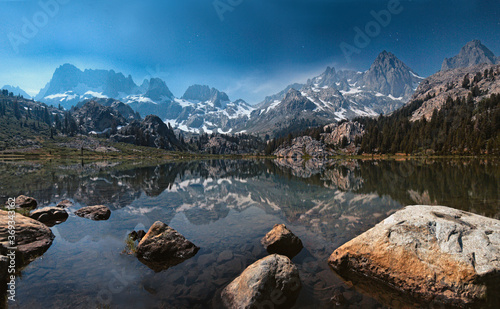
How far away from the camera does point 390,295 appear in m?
8.75

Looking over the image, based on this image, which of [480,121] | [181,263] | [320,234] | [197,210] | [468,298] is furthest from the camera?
[480,121]

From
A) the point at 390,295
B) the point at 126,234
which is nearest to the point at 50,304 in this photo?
the point at 126,234

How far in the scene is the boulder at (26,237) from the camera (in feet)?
36.6

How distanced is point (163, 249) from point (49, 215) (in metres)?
13.9

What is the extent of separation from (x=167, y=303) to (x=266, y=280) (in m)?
4.07

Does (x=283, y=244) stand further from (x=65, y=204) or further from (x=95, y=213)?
(x=65, y=204)

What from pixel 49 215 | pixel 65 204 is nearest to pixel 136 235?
pixel 49 215

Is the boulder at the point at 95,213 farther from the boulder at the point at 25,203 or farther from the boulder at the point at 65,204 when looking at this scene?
the boulder at the point at 25,203

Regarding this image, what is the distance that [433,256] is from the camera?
8.73 m

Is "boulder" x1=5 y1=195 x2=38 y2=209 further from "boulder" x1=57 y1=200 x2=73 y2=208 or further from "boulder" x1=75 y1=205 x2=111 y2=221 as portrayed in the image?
"boulder" x1=75 y1=205 x2=111 y2=221

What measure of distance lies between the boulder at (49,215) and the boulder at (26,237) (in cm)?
494

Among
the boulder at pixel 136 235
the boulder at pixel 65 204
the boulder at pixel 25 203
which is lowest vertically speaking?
the boulder at pixel 65 204

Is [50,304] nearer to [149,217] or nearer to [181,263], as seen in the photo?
[181,263]

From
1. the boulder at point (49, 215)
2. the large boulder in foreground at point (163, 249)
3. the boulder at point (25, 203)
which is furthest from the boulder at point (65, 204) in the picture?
the large boulder in foreground at point (163, 249)
